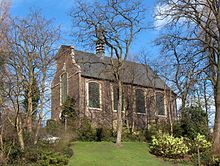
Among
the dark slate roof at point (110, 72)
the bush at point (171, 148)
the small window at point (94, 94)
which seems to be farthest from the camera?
the dark slate roof at point (110, 72)

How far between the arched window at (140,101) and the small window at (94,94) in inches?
189

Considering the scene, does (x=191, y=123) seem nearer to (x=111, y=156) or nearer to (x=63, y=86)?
(x=111, y=156)

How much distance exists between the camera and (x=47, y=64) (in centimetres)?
2083

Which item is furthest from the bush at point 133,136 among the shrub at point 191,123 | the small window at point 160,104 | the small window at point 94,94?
the small window at point 160,104

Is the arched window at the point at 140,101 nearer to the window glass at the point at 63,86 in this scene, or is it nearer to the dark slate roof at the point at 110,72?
the dark slate roof at the point at 110,72

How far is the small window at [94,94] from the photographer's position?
31953 mm

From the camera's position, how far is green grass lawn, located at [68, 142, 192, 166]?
57.4ft

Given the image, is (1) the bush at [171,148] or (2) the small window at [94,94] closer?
(1) the bush at [171,148]

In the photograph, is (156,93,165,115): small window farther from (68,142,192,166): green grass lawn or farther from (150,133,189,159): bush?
(150,133,189,159): bush

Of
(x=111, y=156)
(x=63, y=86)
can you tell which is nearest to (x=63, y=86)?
(x=63, y=86)

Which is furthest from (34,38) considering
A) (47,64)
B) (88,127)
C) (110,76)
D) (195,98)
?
(195,98)

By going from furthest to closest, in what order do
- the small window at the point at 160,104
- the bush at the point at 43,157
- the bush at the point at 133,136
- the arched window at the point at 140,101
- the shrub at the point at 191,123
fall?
the small window at the point at 160,104 < the arched window at the point at 140,101 < the bush at the point at 133,136 < the shrub at the point at 191,123 < the bush at the point at 43,157

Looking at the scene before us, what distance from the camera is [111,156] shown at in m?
18.9

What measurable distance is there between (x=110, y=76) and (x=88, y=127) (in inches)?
337
